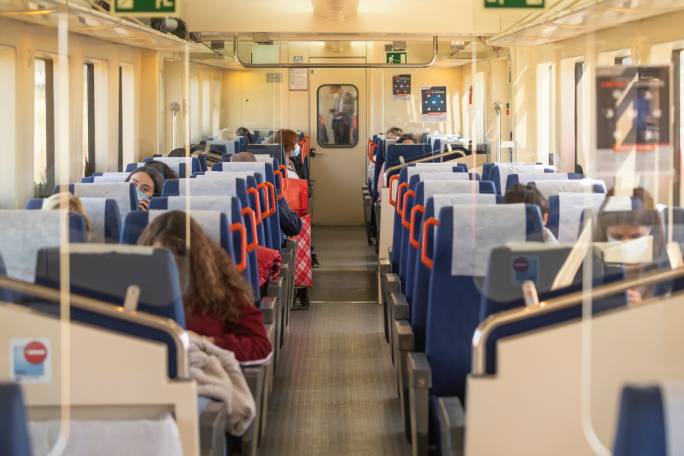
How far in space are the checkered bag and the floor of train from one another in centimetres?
22

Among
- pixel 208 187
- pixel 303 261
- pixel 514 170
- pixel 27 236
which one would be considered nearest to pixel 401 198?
pixel 514 170

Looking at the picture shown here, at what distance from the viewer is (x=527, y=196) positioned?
11.8 feet

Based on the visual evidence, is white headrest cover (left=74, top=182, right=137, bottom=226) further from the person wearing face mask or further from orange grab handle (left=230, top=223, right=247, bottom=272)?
the person wearing face mask

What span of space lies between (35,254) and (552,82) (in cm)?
171

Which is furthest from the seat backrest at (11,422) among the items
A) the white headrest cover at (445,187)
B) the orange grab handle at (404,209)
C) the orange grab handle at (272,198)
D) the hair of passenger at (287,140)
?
the hair of passenger at (287,140)

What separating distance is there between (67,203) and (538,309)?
4.14 feet

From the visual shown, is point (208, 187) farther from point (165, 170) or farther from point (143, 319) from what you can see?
point (143, 319)

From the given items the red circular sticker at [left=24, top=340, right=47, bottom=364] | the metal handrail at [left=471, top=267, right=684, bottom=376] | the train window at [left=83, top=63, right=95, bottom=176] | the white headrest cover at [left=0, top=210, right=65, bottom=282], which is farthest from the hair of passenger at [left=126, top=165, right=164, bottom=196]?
the metal handrail at [left=471, top=267, right=684, bottom=376]

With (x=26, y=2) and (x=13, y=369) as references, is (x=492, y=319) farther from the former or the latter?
(x=26, y=2)

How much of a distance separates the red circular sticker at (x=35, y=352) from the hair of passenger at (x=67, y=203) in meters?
0.38

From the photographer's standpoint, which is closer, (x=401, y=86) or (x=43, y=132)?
(x=43, y=132)

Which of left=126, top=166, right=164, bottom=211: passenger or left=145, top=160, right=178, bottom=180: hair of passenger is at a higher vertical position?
left=145, top=160, right=178, bottom=180: hair of passenger

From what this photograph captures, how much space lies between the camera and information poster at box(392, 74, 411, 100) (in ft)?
32.7

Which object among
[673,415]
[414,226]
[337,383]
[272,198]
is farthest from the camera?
[272,198]
